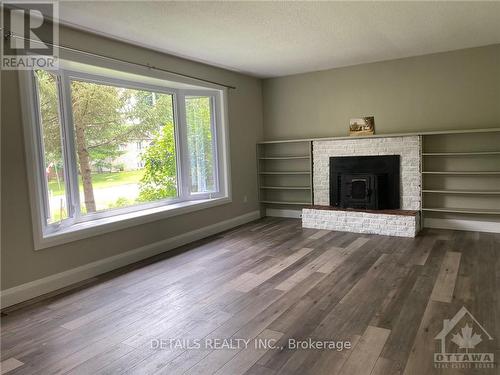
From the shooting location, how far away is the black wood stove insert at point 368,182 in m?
5.12

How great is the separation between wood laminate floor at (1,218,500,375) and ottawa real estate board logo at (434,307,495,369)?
0.05ft

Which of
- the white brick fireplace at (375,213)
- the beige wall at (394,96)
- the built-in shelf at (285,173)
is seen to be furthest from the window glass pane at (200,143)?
the white brick fireplace at (375,213)

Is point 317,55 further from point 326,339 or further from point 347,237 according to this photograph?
point 326,339

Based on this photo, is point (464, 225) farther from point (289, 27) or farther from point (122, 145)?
point (122, 145)

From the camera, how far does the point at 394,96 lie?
5250 mm

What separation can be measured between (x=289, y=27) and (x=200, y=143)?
7.34 feet

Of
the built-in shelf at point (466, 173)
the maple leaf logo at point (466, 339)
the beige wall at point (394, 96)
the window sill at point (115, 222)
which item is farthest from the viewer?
the beige wall at point (394, 96)

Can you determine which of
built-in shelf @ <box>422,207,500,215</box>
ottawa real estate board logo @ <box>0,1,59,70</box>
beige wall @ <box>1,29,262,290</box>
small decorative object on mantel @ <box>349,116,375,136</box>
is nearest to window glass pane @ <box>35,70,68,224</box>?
ottawa real estate board logo @ <box>0,1,59,70</box>

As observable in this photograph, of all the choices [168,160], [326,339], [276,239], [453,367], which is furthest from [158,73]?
[453,367]

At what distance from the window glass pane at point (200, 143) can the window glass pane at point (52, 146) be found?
1.88m

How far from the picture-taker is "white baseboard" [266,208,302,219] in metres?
6.16

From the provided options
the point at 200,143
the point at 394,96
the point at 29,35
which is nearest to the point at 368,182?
the point at 394,96

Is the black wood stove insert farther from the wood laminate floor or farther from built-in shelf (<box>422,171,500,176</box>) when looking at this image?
the wood laminate floor

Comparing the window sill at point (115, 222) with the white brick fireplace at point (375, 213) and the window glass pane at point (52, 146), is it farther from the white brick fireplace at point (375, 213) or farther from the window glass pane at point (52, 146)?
the white brick fireplace at point (375, 213)
